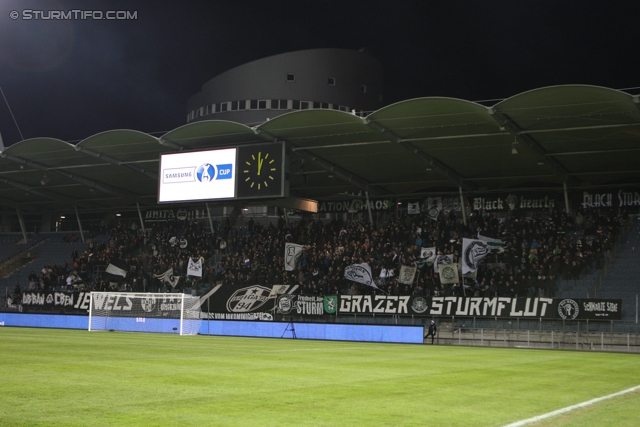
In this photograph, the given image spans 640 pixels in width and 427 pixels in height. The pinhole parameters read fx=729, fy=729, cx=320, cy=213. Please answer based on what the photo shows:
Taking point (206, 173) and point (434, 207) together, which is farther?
point (434, 207)

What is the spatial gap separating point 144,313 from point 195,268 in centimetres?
784

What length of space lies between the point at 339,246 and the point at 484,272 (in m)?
10.7

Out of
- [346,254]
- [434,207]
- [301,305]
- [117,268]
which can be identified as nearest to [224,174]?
[301,305]

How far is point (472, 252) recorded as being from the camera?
40594 millimetres

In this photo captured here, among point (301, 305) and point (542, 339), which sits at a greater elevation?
point (301, 305)

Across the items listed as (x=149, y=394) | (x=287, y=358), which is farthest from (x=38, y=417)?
(x=287, y=358)

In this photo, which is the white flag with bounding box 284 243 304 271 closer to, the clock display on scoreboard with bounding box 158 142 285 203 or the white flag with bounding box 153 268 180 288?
the white flag with bounding box 153 268 180 288

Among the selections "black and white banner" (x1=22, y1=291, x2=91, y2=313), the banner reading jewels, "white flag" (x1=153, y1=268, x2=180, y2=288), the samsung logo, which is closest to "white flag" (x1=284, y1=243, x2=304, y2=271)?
the banner reading jewels

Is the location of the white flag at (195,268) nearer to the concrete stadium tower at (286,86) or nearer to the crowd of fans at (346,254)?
the crowd of fans at (346,254)

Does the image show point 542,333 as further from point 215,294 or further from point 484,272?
point 215,294

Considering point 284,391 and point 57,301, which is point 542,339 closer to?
point 284,391

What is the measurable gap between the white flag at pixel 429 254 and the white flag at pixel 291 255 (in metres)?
8.38

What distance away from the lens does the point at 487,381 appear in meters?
15.1

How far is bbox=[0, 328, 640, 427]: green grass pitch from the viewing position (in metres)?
8.88
